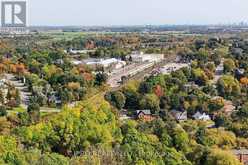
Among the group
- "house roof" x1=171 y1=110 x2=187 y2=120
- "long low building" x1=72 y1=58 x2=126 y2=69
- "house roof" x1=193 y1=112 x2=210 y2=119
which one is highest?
"house roof" x1=193 y1=112 x2=210 y2=119

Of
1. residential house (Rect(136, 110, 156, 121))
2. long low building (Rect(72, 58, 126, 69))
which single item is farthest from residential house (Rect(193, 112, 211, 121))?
→ long low building (Rect(72, 58, 126, 69))

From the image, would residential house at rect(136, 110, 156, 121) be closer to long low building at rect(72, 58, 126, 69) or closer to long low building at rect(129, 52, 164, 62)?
long low building at rect(72, 58, 126, 69)

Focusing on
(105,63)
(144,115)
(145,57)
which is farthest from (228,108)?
(145,57)

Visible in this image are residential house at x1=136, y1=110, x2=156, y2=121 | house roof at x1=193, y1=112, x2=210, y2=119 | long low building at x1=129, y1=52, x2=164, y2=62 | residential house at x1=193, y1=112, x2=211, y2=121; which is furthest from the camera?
long low building at x1=129, y1=52, x2=164, y2=62

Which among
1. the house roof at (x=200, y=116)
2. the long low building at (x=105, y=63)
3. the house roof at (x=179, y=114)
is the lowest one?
the long low building at (x=105, y=63)

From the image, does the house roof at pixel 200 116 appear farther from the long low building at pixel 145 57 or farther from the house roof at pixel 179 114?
the long low building at pixel 145 57

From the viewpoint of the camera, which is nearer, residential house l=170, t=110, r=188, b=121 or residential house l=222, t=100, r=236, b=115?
residential house l=170, t=110, r=188, b=121

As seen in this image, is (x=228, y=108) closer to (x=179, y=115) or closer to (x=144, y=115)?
(x=179, y=115)

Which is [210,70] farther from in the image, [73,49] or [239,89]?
[73,49]

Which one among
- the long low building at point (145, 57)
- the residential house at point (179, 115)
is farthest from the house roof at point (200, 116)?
the long low building at point (145, 57)

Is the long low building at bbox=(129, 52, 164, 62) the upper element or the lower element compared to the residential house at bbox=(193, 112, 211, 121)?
lower

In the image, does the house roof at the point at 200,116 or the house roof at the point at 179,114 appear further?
the house roof at the point at 179,114
